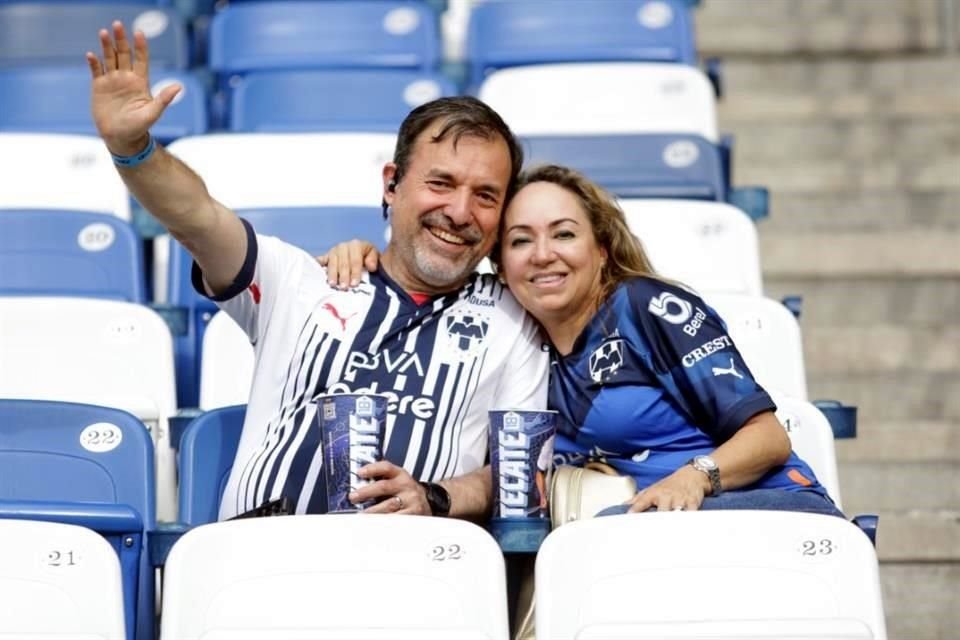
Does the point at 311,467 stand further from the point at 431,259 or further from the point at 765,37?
the point at 765,37

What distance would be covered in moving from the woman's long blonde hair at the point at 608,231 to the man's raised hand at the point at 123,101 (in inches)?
27.0

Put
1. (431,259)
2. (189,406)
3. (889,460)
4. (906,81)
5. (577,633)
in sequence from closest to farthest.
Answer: (577,633)
(431,259)
(189,406)
(889,460)
(906,81)

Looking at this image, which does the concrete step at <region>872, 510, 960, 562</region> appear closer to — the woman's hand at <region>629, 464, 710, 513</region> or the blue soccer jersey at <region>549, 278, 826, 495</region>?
the blue soccer jersey at <region>549, 278, 826, 495</region>

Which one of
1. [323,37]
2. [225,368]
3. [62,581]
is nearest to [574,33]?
[323,37]

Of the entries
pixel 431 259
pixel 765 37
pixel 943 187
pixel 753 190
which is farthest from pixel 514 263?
pixel 765 37

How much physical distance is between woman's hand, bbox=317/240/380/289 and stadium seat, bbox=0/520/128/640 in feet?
2.59

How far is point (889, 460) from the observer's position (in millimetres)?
3920

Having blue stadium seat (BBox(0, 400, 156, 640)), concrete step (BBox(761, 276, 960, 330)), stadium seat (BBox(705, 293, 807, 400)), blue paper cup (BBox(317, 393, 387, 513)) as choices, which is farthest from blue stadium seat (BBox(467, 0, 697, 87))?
blue paper cup (BBox(317, 393, 387, 513))

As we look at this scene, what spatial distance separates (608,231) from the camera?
117 inches

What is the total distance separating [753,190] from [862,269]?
56cm

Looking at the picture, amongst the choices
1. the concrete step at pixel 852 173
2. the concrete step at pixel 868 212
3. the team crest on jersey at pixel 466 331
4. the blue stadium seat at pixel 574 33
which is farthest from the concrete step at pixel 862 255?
the team crest on jersey at pixel 466 331

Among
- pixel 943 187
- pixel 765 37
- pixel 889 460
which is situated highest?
pixel 765 37

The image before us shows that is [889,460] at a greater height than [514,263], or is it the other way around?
[514,263]

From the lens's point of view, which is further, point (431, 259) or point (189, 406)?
point (189, 406)
